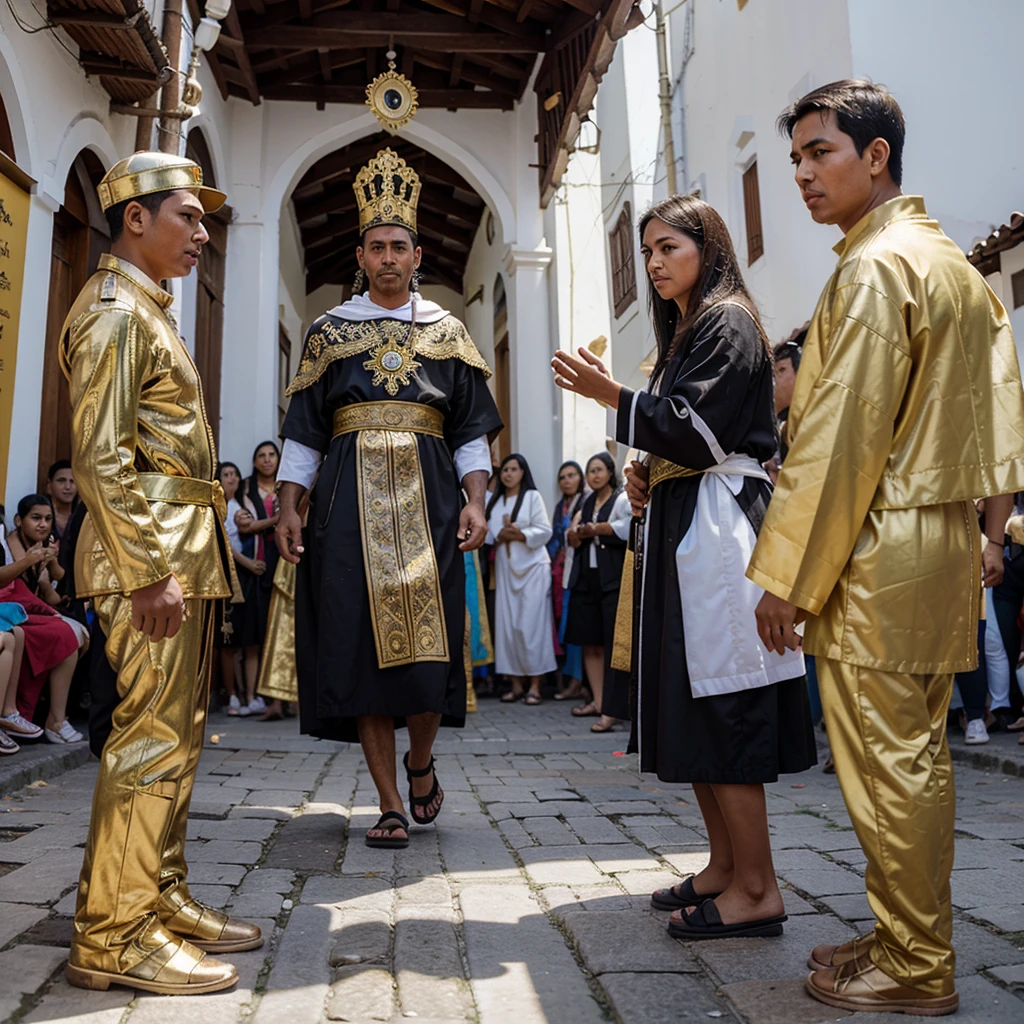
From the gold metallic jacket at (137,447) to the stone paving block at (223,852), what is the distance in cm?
111

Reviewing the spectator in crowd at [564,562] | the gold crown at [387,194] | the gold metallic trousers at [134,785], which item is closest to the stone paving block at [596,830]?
the gold metallic trousers at [134,785]

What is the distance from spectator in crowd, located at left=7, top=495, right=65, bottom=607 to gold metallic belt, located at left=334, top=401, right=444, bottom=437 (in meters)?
2.72

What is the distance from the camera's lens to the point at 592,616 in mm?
8117

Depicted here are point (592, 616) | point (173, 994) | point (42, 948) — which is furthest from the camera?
point (592, 616)

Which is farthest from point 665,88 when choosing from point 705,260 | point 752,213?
point 705,260

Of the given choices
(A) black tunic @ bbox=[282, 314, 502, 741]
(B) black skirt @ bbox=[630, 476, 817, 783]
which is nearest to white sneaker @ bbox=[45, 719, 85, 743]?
(A) black tunic @ bbox=[282, 314, 502, 741]

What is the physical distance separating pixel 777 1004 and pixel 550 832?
1.73 metres

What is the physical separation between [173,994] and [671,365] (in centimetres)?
180

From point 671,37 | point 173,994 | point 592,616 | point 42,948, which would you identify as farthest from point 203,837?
point 671,37

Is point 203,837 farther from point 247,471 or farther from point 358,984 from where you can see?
point 247,471

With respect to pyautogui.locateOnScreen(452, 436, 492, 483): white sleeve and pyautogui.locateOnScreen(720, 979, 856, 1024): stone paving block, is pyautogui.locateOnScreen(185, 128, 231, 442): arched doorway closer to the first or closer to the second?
pyautogui.locateOnScreen(452, 436, 492, 483): white sleeve

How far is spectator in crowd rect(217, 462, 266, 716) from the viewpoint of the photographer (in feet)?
27.1

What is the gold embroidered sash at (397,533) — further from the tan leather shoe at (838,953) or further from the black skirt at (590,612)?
the black skirt at (590,612)

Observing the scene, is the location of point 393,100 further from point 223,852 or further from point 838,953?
point 838,953
